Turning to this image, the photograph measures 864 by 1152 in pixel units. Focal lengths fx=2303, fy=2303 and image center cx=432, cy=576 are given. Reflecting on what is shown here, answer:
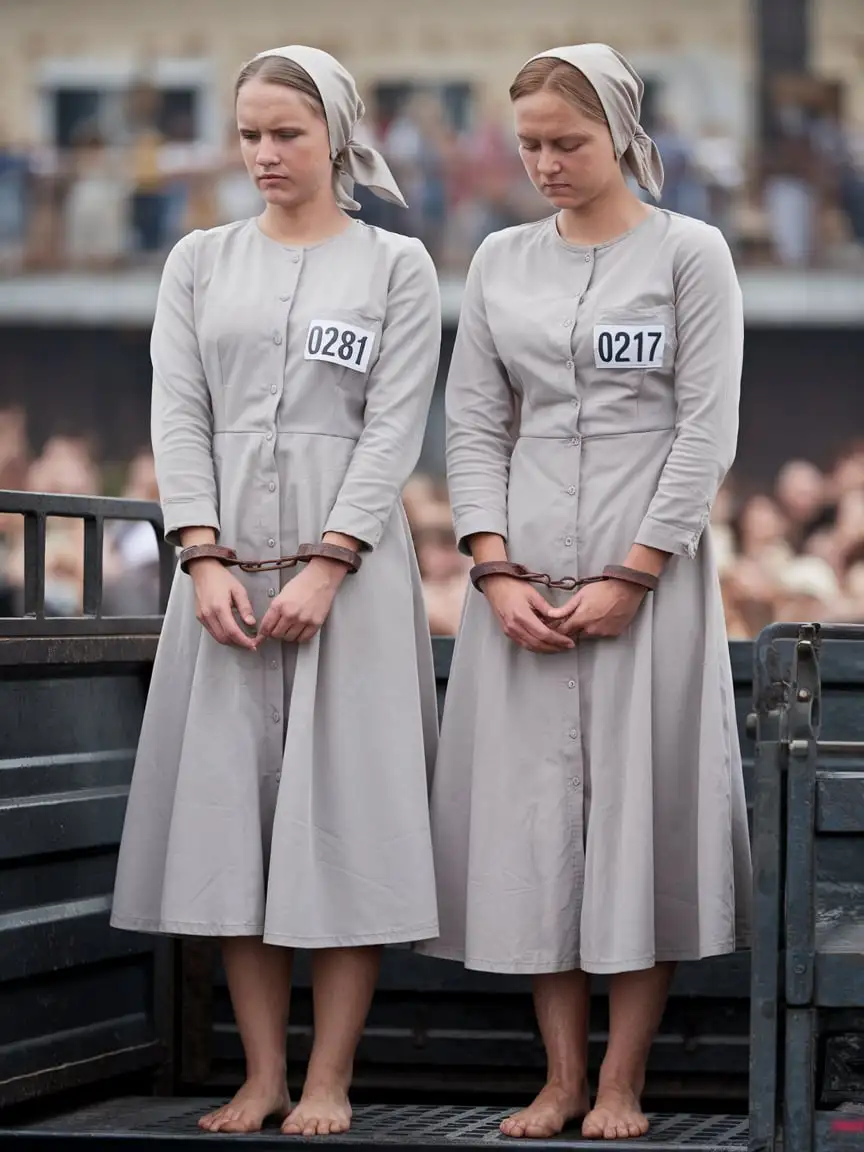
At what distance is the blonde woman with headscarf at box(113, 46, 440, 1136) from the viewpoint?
142 inches

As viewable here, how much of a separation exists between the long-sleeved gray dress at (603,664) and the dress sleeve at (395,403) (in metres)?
0.10

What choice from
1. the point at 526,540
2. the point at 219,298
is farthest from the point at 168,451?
the point at 526,540

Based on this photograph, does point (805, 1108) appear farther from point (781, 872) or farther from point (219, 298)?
point (219, 298)

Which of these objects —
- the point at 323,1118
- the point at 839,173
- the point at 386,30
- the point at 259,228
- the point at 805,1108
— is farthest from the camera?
the point at 386,30

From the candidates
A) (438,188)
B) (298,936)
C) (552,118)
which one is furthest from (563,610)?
(438,188)

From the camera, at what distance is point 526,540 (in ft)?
12.1

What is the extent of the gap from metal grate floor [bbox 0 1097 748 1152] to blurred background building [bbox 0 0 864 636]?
972 cm

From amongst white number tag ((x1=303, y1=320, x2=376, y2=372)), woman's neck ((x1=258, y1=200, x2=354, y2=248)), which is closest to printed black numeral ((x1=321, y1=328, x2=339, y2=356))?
white number tag ((x1=303, y1=320, x2=376, y2=372))

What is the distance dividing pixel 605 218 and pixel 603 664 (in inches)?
28.8

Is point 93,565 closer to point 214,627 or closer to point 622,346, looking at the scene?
point 214,627

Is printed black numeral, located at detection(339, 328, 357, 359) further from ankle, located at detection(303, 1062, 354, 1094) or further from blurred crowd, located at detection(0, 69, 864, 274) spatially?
blurred crowd, located at detection(0, 69, 864, 274)

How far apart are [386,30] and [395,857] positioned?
18809mm

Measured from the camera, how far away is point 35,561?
12.6 feet

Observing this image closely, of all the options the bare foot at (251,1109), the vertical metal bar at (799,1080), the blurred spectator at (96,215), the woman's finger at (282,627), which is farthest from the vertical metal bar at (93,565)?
the blurred spectator at (96,215)
